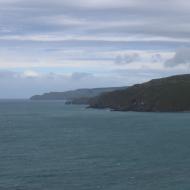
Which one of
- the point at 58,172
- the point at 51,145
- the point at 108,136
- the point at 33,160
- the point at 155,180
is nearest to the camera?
the point at 155,180

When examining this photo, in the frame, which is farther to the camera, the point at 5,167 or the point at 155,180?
the point at 5,167

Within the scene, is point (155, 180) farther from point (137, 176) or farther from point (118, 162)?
point (118, 162)

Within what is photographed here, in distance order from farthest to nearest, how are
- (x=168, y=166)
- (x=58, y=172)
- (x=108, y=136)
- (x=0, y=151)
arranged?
(x=108, y=136) → (x=0, y=151) → (x=168, y=166) → (x=58, y=172)

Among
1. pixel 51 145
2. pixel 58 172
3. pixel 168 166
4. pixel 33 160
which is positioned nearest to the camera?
pixel 58 172

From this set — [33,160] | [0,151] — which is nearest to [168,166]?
[33,160]

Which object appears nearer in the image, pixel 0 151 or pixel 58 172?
pixel 58 172

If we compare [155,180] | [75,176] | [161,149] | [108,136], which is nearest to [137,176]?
[155,180]

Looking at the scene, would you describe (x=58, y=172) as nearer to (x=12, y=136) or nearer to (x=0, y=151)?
(x=0, y=151)

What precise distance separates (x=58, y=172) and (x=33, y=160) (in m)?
10.7

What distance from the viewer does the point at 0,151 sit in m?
78.7

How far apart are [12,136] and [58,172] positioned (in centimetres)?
5057

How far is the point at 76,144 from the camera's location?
89.6m

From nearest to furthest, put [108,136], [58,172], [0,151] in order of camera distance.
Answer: [58,172] < [0,151] < [108,136]

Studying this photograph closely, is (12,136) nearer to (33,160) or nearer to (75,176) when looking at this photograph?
(33,160)
